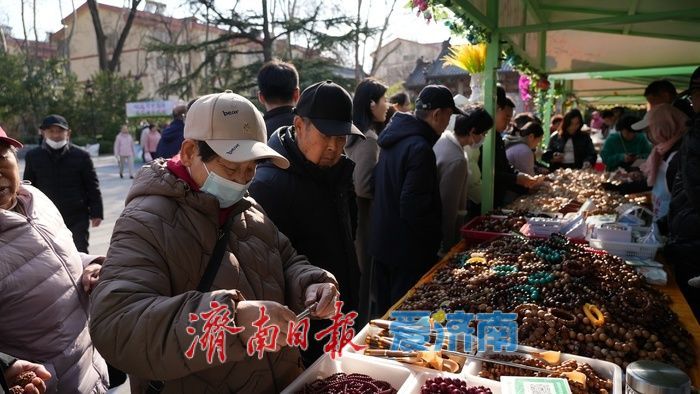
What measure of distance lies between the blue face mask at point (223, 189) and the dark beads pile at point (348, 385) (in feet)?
2.18

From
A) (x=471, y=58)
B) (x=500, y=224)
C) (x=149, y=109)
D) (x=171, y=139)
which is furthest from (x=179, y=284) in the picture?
(x=149, y=109)

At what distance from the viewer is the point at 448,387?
5.22 feet

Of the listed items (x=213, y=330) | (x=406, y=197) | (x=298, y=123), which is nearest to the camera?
(x=213, y=330)

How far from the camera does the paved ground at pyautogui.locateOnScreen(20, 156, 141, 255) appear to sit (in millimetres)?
7061

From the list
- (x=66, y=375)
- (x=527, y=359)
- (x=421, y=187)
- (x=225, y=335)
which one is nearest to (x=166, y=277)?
(x=225, y=335)

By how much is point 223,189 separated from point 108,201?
32.8 feet

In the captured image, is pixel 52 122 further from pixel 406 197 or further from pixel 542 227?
pixel 542 227

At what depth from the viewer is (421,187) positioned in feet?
10.6

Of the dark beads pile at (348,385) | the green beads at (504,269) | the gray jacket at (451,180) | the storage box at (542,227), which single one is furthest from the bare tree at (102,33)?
the dark beads pile at (348,385)

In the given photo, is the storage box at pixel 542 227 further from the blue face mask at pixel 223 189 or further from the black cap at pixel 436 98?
the blue face mask at pixel 223 189

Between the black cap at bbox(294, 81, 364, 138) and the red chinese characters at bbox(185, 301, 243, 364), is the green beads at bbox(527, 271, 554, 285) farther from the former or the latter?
the red chinese characters at bbox(185, 301, 243, 364)

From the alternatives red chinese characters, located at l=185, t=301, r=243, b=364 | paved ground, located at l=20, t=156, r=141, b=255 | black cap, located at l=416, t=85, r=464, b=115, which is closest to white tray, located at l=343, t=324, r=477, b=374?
red chinese characters, located at l=185, t=301, r=243, b=364

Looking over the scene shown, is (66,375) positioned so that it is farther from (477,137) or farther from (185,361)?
(477,137)

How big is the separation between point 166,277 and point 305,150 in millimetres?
1129
